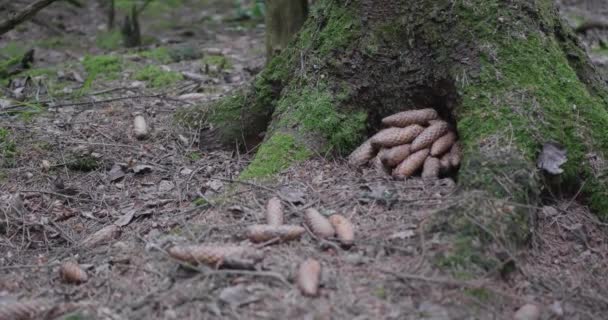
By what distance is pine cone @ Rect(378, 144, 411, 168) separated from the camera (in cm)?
345

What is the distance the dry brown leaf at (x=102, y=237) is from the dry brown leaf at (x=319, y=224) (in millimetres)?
1112

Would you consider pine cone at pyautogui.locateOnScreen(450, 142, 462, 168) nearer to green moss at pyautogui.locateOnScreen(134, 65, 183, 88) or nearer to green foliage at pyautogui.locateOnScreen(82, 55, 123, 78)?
green moss at pyautogui.locateOnScreen(134, 65, 183, 88)

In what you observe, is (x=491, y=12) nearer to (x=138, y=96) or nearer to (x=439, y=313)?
(x=439, y=313)

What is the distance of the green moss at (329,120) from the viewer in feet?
12.3

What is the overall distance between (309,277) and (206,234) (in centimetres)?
68

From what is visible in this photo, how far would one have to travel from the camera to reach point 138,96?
525cm

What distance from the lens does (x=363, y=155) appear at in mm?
3613

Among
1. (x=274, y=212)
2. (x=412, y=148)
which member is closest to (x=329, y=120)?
(x=412, y=148)

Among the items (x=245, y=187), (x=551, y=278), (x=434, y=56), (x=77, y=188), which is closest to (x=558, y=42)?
(x=434, y=56)

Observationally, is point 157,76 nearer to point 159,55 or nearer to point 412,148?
point 159,55

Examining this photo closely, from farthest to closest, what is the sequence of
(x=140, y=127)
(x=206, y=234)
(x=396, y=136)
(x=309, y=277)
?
(x=140, y=127) → (x=396, y=136) → (x=206, y=234) → (x=309, y=277)

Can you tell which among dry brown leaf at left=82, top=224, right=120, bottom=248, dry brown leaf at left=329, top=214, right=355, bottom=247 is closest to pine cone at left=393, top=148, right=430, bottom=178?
dry brown leaf at left=329, top=214, right=355, bottom=247

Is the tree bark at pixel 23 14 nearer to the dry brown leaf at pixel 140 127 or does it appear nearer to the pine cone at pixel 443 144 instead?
the dry brown leaf at pixel 140 127

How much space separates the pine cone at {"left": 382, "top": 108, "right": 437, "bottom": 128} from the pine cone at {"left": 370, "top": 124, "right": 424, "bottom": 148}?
59mm
